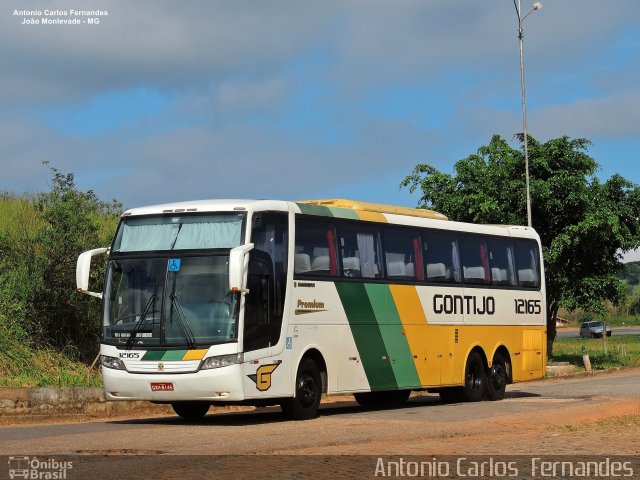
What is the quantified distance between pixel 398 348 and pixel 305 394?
3233mm

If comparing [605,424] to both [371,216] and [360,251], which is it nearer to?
[360,251]

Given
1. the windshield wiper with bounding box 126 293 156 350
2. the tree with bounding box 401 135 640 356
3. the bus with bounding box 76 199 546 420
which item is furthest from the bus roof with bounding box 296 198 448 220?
the tree with bounding box 401 135 640 356

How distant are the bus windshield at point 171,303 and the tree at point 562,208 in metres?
24.2

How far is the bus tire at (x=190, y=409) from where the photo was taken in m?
20.3

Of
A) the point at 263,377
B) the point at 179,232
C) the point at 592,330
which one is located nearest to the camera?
the point at 263,377

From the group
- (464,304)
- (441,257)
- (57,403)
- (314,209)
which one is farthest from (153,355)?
(464,304)

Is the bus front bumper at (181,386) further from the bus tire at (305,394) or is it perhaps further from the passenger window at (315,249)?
the passenger window at (315,249)

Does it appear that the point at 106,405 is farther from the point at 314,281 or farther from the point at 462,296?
the point at 462,296

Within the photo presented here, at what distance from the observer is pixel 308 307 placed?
1975 cm

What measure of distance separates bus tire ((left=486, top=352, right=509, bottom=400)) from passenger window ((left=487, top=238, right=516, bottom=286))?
5.22 feet

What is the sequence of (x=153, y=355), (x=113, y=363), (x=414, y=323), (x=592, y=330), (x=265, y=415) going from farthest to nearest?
1. (x=592, y=330)
2. (x=414, y=323)
3. (x=265, y=415)
4. (x=113, y=363)
5. (x=153, y=355)

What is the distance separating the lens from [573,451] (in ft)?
44.2

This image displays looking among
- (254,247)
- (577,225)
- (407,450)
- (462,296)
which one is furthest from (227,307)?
(577,225)

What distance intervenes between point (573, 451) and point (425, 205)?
31.6 meters
